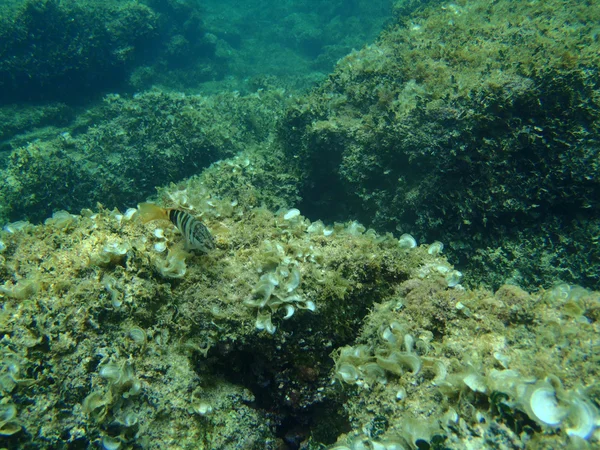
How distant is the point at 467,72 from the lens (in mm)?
4613

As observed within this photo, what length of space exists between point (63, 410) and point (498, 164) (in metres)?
4.79

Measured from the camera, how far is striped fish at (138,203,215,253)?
2223 mm

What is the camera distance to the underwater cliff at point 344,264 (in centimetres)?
→ 177

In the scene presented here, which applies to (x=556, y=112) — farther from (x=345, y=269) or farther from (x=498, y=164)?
(x=345, y=269)

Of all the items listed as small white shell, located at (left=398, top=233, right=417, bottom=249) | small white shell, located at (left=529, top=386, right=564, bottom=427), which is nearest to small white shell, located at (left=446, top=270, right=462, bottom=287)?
small white shell, located at (left=398, top=233, right=417, bottom=249)

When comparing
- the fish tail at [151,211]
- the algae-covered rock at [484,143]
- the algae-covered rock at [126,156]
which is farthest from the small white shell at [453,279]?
the algae-covered rock at [126,156]

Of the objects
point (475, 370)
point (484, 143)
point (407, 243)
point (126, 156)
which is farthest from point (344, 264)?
point (126, 156)

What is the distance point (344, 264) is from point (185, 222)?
48.0 inches

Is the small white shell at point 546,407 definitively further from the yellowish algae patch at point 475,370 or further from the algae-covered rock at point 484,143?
the algae-covered rock at point 484,143

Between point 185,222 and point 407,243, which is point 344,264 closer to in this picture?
point 407,243

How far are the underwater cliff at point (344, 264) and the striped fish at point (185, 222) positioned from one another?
0.63ft

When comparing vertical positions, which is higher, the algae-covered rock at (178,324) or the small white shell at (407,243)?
the small white shell at (407,243)

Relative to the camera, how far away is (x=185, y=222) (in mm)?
2225

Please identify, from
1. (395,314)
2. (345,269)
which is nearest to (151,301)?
(345,269)
